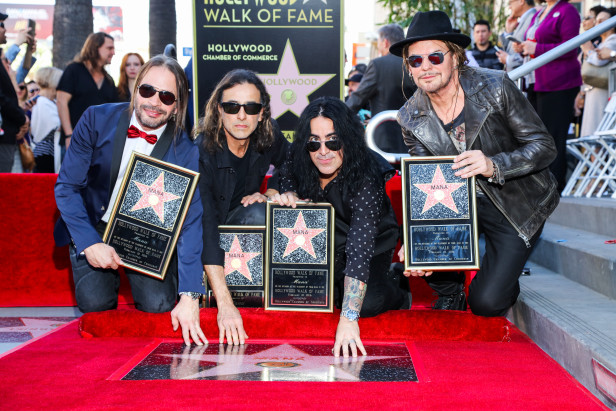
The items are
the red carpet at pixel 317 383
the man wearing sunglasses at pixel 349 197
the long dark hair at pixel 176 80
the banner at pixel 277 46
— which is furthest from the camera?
the banner at pixel 277 46

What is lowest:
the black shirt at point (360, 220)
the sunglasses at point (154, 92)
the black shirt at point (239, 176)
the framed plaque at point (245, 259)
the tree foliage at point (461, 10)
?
the framed plaque at point (245, 259)

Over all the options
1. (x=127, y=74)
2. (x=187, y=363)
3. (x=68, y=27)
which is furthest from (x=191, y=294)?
(x=68, y=27)

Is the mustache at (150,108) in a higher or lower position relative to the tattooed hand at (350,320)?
higher

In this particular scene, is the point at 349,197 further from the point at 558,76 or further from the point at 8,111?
the point at 8,111

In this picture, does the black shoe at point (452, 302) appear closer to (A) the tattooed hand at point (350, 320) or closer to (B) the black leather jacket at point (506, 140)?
(B) the black leather jacket at point (506, 140)

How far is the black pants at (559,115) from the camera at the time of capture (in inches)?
250

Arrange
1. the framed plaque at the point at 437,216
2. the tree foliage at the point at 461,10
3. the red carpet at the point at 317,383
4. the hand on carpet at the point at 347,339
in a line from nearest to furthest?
the red carpet at the point at 317,383 < the hand on carpet at the point at 347,339 < the framed plaque at the point at 437,216 < the tree foliage at the point at 461,10

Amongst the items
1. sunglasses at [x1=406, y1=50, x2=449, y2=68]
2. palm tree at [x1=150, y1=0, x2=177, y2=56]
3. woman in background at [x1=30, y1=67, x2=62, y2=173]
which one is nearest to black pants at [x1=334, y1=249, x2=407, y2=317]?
sunglasses at [x1=406, y1=50, x2=449, y2=68]

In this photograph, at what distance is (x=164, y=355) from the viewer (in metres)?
3.51

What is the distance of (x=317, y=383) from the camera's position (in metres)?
3.03

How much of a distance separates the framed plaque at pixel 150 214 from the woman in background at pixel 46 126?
15.0 ft

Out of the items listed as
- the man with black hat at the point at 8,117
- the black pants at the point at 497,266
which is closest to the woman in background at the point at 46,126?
the man with black hat at the point at 8,117

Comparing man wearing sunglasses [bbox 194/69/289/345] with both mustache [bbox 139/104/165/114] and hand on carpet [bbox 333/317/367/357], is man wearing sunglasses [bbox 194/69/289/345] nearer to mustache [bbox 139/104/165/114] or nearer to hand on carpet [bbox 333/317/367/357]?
mustache [bbox 139/104/165/114]

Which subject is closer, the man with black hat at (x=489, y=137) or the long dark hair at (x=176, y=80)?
the man with black hat at (x=489, y=137)
